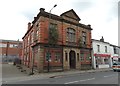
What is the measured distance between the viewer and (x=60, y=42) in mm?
25312

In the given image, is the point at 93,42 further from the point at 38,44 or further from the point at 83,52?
the point at 38,44

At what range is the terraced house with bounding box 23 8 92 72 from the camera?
23136mm

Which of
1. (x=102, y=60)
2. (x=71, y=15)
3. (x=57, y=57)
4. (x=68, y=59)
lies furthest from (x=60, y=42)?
(x=102, y=60)

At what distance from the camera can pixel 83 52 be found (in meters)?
29.6

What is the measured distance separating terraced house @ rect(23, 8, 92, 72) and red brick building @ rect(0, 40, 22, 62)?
111 ft

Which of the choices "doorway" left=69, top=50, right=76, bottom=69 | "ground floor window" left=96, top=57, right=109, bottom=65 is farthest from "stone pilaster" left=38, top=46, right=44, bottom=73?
"ground floor window" left=96, top=57, right=109, bottom=65

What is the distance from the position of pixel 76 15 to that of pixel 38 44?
10.6 m

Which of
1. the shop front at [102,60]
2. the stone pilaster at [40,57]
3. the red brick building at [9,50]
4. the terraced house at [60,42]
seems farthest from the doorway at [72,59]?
the red brick building at [9,50]

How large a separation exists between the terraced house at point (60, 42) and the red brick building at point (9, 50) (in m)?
34.0

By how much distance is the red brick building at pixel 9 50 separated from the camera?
57.5 m

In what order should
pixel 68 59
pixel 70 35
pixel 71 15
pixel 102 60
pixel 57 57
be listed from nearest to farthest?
1. pixel 57 57
2. pixel 68 59
3. pixel 70 35
4. pixel 71 15
5. pixel 102 60

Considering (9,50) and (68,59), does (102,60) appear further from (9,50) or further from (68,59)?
(9,50)

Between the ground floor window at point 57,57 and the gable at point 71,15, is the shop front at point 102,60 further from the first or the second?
the ground floor window at point 57,57

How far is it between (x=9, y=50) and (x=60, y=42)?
3932 cm
